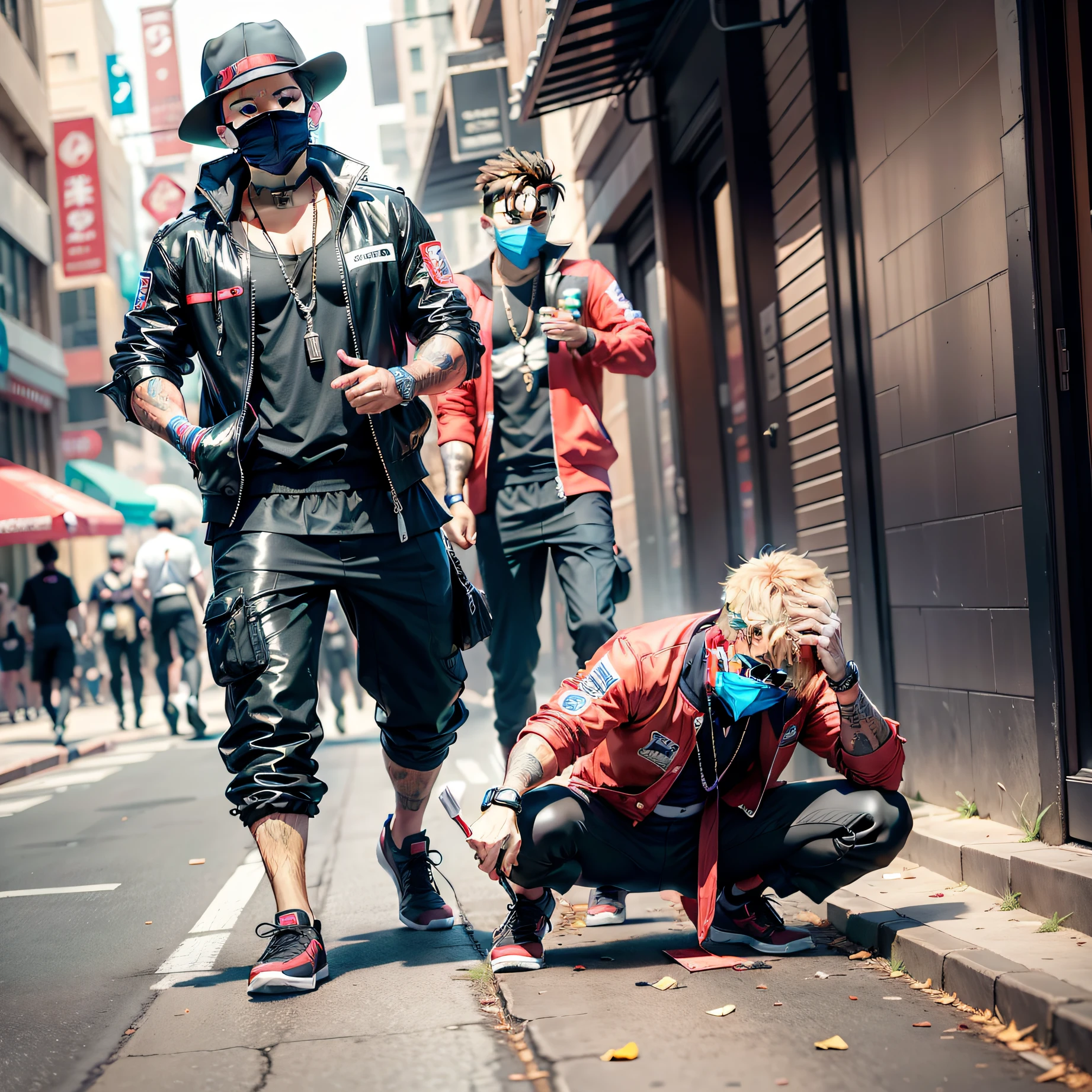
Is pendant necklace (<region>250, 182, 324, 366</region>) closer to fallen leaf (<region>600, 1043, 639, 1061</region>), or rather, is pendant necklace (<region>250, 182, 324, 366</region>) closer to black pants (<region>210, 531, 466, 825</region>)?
black pants (<region>210, 531, 466, 825</region>)

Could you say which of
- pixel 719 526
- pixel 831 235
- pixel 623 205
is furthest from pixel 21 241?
pixel 831 235

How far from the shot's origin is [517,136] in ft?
46.8

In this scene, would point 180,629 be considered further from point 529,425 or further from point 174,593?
point 529,425

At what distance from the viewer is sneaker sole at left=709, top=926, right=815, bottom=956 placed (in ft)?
12.1

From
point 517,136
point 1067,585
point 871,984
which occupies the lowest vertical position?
point 871,984

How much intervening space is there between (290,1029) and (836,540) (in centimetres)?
379

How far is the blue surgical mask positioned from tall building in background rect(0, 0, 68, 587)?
18.0 metres

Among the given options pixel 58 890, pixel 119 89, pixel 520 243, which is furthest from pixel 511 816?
pixel 119 89

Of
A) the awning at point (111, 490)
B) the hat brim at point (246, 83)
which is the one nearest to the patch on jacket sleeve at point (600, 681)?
the hat brim at point (246, 83)

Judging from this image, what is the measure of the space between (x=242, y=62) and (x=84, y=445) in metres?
33.0

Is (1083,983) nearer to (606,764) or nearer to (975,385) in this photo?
(606,764)

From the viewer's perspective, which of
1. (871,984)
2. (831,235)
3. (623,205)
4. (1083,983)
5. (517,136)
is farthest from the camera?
(517,136)

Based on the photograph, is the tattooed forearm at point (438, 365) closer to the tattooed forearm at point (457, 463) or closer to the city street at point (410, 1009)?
the tattooed forearm at point (457, 463)

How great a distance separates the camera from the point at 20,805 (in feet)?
28.9
